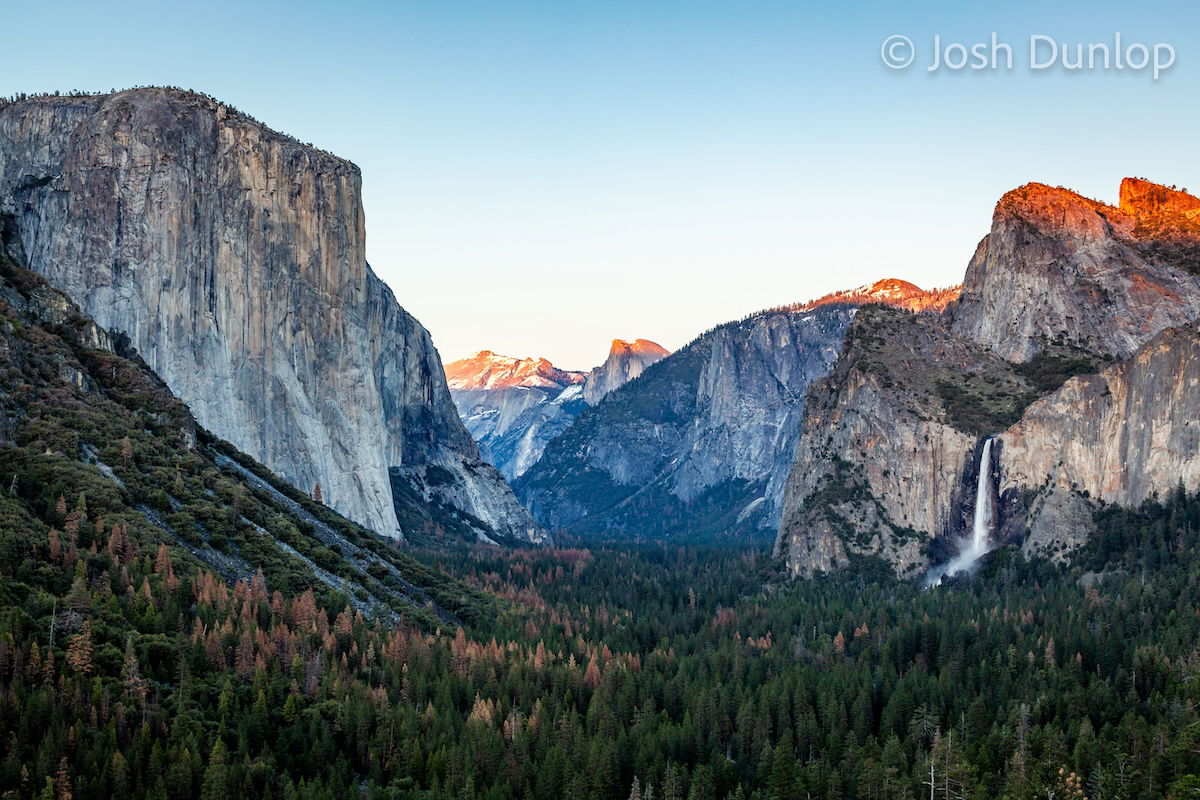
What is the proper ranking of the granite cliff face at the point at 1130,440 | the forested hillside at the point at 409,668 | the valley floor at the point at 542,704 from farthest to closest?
1. the granite cliff face at the point at 1130,440
2. the forested hillside at the point at 409,668
3. the valley floor at the point at 542,704

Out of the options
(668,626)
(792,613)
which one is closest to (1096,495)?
(792,613)

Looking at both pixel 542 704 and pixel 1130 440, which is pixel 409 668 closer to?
pixel 542 704

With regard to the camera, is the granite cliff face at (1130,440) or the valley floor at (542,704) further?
the granite cliff face at (1130,440)

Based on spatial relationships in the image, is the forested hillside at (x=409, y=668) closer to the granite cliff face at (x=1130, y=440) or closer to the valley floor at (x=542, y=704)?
the valley floor at (x=542, y=704)

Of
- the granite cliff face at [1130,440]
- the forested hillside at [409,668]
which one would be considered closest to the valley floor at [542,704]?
the forested hillside at [409,668]

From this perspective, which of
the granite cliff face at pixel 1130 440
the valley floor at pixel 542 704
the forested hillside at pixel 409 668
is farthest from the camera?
the granite cliff face at pixel 1130 440

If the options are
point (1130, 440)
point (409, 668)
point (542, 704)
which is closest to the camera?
point (542, 704)

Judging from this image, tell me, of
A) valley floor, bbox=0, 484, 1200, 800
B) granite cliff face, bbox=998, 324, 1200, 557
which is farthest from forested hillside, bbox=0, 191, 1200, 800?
granite cliff face, bbox=998, 324, 1200, 557

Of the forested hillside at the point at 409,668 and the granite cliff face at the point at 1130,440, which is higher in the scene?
the granite cliff face at the point at 1130,440

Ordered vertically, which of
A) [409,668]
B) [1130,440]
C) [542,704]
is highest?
[1130,440]

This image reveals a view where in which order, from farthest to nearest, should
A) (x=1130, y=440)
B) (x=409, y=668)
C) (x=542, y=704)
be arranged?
1. (x=1130, y=440)
2. (x=409, y=668)
3. (x=542, y=704)

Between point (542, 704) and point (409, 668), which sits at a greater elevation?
point (409, 668)

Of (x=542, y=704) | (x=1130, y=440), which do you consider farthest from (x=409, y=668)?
(x=1130, y=440)

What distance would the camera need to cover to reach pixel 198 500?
13725 centimetres
